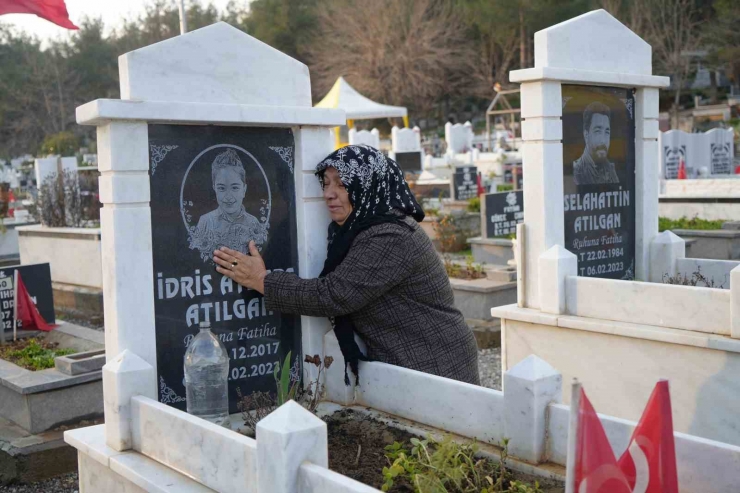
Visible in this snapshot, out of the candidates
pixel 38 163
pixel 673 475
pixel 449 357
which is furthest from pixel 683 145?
pixel 673 475

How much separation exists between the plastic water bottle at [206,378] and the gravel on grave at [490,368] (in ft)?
11.7

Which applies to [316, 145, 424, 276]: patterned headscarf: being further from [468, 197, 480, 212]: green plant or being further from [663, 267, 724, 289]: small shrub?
[468, 197, 480, 212]: green plant

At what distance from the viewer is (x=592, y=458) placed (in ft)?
6.67

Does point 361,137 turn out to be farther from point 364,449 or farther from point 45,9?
point 364,449

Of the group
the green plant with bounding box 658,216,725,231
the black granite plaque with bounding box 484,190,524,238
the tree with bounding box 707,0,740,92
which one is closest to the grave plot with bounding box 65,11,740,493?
the green plant with bounding box 658,216,725,231

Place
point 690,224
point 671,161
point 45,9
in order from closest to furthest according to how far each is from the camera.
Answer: point 45,9 < point 690,224 < point 671,161

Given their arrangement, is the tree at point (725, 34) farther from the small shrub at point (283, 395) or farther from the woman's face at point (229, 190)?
the woman's face at point (229, 190)

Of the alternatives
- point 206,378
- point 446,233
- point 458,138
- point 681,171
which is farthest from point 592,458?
point 458,138

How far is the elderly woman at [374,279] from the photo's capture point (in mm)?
3594

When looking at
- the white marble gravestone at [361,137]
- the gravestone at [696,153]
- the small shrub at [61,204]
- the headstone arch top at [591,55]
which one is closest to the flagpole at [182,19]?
the headstone arch top at [591,55]

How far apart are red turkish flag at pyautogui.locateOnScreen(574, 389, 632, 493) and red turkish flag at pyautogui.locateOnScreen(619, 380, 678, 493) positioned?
11 cm

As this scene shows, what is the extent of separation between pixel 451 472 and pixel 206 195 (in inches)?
61.0

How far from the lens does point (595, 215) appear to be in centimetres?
577

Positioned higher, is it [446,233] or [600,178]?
[600,178]
